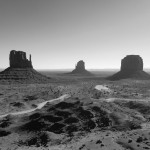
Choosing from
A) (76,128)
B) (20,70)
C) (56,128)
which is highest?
(20,70)

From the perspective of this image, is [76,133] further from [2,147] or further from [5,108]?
[5,108]

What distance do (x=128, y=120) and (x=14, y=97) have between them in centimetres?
4274

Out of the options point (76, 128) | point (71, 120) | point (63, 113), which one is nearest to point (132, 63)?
point (63, 113)

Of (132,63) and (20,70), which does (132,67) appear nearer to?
(132,63)

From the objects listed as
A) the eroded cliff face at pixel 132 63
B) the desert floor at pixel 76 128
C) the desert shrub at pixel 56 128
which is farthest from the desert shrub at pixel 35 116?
the eroded cliff face at pixel 132 63

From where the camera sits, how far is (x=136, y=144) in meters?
29.0

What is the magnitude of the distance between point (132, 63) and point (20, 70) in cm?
10481

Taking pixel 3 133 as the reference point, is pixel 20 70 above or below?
above

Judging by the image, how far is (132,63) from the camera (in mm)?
167750

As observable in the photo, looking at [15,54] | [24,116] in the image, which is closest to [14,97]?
[24,116]

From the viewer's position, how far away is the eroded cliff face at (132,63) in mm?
166875

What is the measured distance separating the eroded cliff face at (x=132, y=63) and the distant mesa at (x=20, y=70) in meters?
88.0

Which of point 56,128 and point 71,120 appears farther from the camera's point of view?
point 71,120

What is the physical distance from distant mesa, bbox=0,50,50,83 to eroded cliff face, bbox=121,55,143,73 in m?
88.0
